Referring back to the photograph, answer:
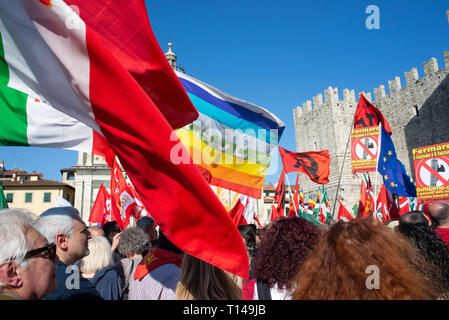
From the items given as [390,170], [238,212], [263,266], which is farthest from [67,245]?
[390,170]

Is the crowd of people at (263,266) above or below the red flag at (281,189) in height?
below

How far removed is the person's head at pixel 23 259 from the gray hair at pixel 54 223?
792 millimetres

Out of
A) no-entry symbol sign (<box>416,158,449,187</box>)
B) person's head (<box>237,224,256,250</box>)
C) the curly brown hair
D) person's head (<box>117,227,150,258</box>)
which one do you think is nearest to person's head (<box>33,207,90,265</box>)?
person's head (<box>117,227,150,258</box>)

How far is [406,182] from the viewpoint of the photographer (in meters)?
10.1

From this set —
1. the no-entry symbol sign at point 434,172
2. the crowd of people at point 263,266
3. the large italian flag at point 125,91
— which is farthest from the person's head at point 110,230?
the no-entry symbol sign at point 434,172

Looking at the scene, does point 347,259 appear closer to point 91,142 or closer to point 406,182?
point 91,142

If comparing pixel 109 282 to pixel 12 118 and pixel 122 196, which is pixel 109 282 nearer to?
pixel 12 118

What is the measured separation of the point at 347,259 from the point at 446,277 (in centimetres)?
138

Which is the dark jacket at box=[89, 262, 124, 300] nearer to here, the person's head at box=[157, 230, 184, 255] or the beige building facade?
the person's head at box=[157, 230, 184, 255]

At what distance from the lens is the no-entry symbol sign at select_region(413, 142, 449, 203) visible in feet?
29.4

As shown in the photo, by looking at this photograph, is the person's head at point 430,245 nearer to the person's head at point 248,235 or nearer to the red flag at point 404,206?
the person's head at point 248,235

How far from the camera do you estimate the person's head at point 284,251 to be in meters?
2.49

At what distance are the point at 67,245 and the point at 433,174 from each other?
9.59 m

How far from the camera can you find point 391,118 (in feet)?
100
